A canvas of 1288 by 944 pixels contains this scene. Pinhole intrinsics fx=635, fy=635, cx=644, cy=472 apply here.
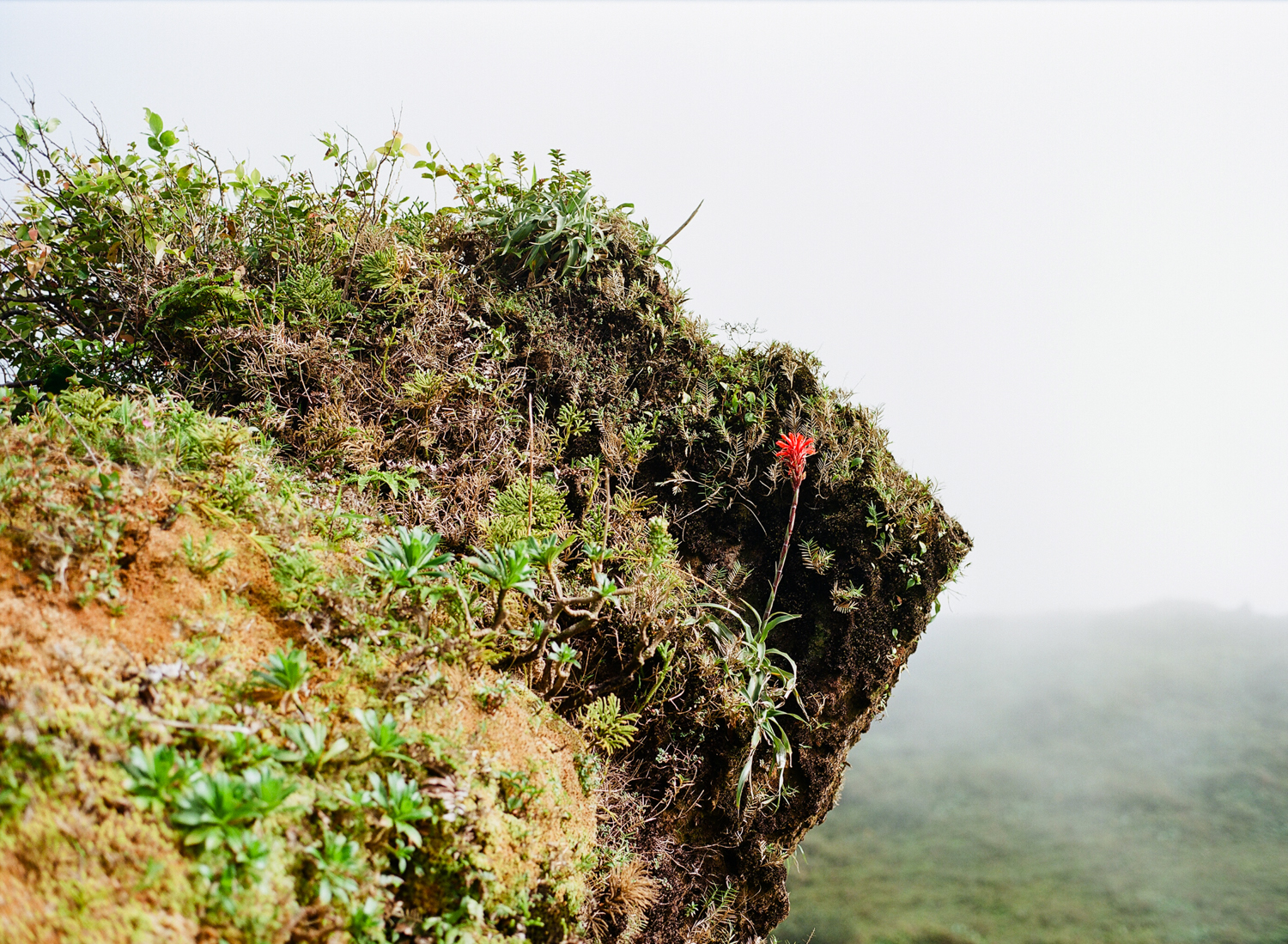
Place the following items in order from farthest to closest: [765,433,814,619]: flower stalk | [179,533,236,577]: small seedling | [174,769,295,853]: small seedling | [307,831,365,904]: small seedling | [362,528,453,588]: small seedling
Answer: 1. [765,433,814,619]: flower stalk
2. [362,528,453,588]: small seedling
3. [179,533,236,577]: small seedling
4. [307,831,365,904]: small seedling
5. [174,769,295,853]: small seedling

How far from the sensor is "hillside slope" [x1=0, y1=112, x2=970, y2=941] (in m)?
1.84

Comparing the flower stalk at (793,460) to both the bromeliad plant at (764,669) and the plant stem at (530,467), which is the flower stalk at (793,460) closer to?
the bromeliad plant at (764,669)

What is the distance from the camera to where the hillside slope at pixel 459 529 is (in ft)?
6.02

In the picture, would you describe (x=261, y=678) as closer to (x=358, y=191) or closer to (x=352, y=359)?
(x=352, y=359)

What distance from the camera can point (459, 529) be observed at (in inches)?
123

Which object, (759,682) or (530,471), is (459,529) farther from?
(759,682)

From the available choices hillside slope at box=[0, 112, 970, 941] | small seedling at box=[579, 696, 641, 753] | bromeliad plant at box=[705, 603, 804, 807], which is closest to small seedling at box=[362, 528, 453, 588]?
hillside slope at box=[0, 112, 970, 941]

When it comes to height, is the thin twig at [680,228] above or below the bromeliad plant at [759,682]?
above

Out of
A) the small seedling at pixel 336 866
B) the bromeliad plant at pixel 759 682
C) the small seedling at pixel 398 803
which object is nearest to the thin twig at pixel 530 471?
the bromeliad plant at pixel 759 682

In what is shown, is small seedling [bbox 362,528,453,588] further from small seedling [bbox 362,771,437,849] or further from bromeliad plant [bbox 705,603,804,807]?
bromeliad plant [bbox 705,603,804,807]

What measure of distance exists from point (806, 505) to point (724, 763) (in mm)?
Answer: 1585

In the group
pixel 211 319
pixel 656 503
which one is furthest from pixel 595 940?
pixel 211 319

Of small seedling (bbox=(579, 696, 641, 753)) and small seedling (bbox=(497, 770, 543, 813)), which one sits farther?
small seedling (bbox=(579, 696, 641, 753))

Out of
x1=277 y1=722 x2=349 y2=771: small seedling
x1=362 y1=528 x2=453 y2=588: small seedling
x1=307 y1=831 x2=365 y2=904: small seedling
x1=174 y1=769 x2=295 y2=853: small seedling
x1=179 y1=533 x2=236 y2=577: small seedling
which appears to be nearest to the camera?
x1=174 y1=769 x2=295 y2=853: small seedling
